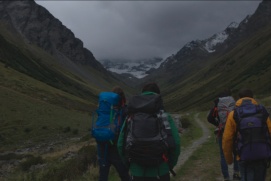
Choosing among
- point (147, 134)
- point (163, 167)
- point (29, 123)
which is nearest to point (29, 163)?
point (163, 167)

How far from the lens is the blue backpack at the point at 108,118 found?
8.80 m

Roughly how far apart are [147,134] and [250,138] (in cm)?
202

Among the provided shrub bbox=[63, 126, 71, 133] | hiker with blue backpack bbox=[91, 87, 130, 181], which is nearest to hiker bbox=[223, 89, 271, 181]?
hiker with blue backpack bbox=[91, 87, 130, 181]

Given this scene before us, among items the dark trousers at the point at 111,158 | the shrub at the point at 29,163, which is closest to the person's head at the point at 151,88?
the dark trousers at the point at 111,158

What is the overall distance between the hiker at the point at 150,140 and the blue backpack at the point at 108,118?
133cm

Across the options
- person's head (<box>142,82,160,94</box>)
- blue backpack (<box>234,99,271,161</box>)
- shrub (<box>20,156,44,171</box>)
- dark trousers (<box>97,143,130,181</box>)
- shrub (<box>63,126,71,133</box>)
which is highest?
Result: shrub (<box>63,126,71,133</box>)

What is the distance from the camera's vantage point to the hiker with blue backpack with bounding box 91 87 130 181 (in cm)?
881

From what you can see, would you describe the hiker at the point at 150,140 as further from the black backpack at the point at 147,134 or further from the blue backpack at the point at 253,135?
the blue backpack at the point at 253,135

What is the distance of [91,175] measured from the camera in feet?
45.9

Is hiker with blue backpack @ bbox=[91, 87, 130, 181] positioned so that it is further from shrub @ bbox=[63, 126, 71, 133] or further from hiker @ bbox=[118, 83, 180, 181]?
shrub @ bbox=[63, 126, 71, 133]

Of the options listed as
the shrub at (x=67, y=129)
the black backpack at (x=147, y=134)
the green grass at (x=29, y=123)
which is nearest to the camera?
the black backpack at (x=147, y=134)

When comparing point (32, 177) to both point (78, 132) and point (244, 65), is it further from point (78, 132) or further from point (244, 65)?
point (244, 65)

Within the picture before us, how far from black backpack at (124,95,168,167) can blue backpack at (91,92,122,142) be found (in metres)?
1.42

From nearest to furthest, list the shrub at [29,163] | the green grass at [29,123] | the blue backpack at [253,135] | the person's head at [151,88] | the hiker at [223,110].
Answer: the blue backpack at [253,135], the person's head at [151,88], the hiker at [223,110], the shrub at [29,163], the green grass at [29,123]
